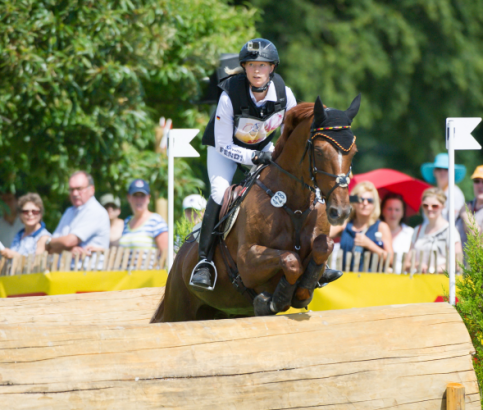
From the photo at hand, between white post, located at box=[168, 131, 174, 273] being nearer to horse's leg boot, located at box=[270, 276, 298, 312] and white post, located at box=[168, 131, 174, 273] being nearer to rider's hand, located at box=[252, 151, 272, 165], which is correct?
rider's hand, located at box=[252, 151, 272, 165]

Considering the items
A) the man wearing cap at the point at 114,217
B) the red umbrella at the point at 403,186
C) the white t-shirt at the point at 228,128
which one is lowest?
the man wearing cap at the point at 114,217

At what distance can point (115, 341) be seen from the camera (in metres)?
2.93

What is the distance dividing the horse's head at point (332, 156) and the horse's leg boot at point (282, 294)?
0.48m

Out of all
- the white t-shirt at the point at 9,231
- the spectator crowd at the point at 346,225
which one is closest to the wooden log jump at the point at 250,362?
the spectator crowd at the point at 346,225

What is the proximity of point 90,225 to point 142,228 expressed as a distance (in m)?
0.58

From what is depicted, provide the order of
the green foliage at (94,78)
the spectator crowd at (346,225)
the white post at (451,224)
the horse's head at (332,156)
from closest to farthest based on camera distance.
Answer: the horse's head at (332,156) < the white post at (451,224) < the spectator crowd at (346,225) < the green foliage at (94,78)

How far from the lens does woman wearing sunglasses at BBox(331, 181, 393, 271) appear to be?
21.2 ft

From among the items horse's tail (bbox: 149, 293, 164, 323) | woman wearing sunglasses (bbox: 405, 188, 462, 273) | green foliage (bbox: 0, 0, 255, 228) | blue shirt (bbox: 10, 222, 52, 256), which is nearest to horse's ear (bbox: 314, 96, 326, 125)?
horse's tail (bbox: 149, 293, 164, 323)

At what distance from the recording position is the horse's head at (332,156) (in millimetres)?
3445

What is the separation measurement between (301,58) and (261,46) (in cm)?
854

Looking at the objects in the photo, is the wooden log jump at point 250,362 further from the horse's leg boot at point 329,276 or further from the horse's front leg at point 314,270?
the horse's leg boot at point 329,276

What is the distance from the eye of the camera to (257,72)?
4.16 m

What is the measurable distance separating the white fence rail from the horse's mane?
119 inches

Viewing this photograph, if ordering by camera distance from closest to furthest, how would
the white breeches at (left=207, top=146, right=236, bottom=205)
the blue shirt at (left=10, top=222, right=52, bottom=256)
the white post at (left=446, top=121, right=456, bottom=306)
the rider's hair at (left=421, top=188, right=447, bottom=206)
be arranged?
the white breeches at (left=207, top=146, right=236, bottom=205)
the white post at (left=446, top=121, right=456, bottom=306)
the rider's hair at (left=421, top=188, right=447, bottom=206)
the blue shirt at (left=10, top=222, right=52, bottom=256)
